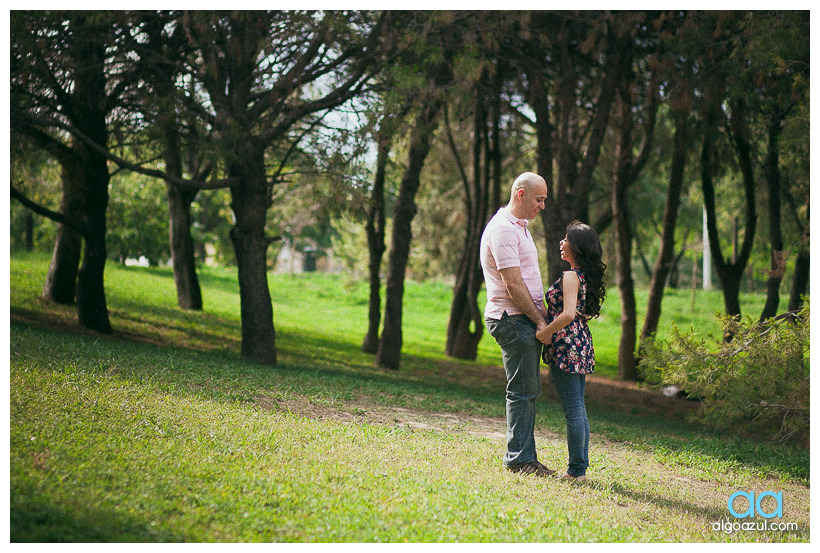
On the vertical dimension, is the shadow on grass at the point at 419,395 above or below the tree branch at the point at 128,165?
below

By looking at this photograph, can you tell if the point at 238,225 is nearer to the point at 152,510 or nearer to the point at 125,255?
the point at 152,510

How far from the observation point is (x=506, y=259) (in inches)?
167

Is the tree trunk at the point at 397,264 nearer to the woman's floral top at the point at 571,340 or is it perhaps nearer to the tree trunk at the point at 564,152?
the tree trunk at the point at 564,152

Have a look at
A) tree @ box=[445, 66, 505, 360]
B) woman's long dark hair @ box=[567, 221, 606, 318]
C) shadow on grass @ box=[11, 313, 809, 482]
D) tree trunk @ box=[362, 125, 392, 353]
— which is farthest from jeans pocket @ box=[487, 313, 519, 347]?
tree @ box=[445, 66, 505, 360]

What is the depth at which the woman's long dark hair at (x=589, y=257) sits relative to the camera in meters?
4.38

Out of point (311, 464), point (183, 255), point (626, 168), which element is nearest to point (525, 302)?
point (311, 464)

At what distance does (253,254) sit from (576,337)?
627cm

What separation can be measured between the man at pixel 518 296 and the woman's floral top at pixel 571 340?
0.07 m

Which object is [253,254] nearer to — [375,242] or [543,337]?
[375,242]

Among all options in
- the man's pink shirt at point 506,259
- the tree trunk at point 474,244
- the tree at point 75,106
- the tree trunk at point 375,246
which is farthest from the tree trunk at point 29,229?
the man's pink shirt at point 506,259

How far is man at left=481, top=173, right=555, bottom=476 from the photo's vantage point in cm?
425

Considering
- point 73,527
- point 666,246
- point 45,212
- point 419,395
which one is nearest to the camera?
point 73,527

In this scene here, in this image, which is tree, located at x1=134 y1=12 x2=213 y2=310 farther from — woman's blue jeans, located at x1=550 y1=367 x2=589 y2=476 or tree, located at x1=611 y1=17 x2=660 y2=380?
tree, located at x1=611 y1=17 x2=660 y2=380

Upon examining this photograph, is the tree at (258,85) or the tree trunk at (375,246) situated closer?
the tree at (258,85)
